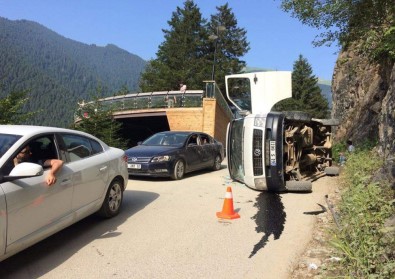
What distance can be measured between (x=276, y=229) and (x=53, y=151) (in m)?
3.53

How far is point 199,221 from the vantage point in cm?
662

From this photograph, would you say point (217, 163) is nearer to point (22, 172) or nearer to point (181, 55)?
point (22, 172)

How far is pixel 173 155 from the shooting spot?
10.8 metres

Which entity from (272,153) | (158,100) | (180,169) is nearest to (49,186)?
(272,153)

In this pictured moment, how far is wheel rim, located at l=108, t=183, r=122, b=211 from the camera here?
6.51 m

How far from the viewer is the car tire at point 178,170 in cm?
1074

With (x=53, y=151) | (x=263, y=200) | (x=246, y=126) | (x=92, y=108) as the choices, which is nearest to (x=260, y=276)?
(x=53, y=151)

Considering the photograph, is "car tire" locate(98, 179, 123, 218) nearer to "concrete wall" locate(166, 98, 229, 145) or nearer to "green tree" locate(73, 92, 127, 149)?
"green tree" locate(73, 92, 127, 149)

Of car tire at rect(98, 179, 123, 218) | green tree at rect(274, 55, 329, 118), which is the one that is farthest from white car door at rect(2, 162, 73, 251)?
green tree at rect(274, 55, 329, 118)

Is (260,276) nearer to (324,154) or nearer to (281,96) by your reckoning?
(281,96)

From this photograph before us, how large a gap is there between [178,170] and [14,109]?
19.1 feet

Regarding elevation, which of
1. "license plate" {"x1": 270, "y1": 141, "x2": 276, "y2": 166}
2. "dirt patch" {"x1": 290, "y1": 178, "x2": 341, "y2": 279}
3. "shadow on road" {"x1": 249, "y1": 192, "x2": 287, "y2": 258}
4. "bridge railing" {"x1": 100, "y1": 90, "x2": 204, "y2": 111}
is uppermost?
→ "bridge railing" {"x1": 100, "y1": 90, "x2": 204, "y2": 111}

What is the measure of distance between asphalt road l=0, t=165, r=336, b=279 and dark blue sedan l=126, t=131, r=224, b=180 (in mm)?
1977

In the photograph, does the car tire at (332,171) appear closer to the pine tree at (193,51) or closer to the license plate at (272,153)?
the license plate at (272,153)
